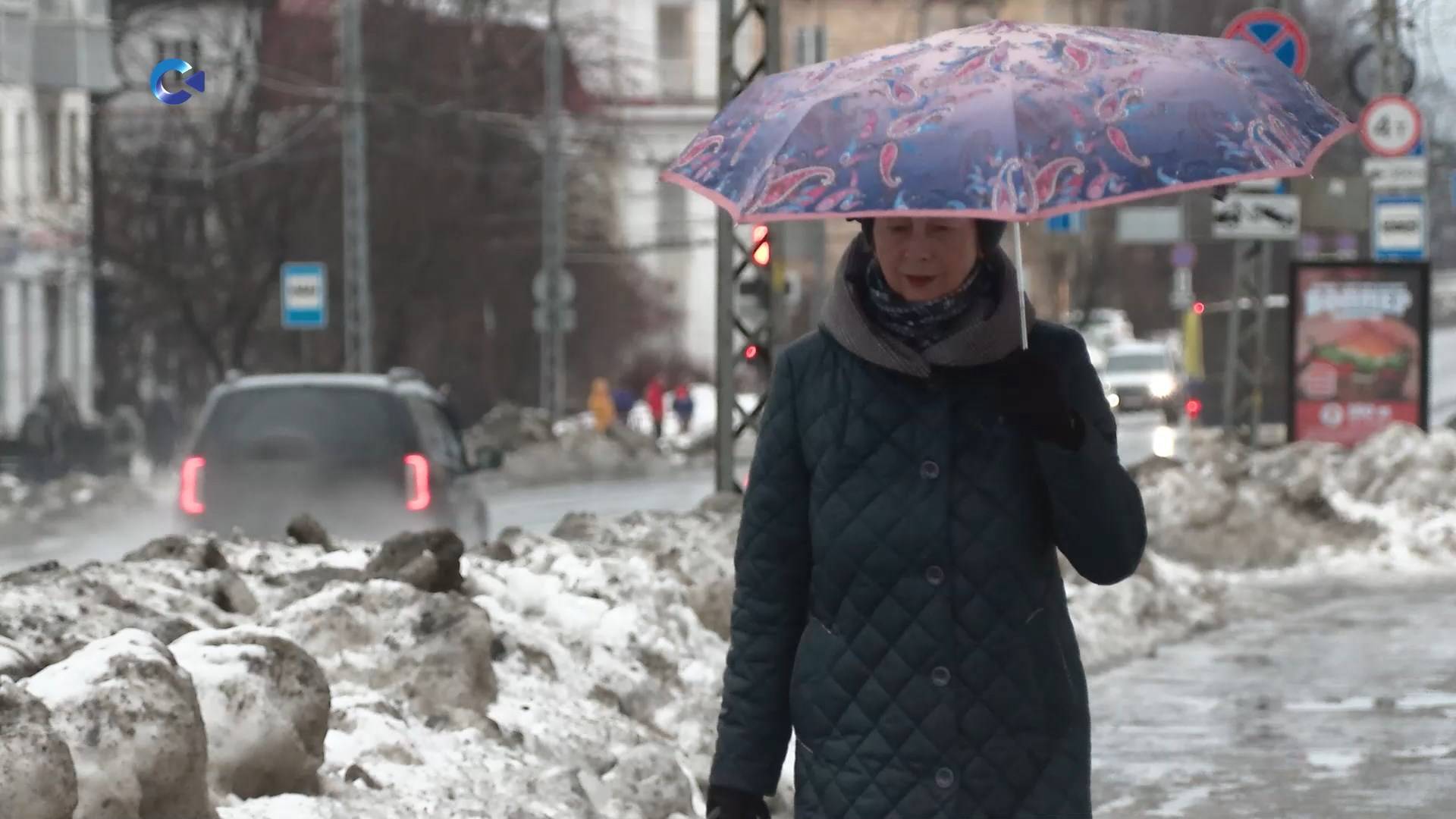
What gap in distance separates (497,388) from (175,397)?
975 cm

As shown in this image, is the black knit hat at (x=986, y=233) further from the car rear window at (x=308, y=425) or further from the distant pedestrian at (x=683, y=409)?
the distant pedestrian at (x=683, y=409)

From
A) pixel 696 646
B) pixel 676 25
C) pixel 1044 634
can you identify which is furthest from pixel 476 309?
pixel 1044 634

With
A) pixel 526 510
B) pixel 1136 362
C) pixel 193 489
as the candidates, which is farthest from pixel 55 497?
pixel 1136 362

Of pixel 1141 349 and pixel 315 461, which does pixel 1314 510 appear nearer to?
pixel 315 461

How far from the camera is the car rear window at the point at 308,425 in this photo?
1666cm

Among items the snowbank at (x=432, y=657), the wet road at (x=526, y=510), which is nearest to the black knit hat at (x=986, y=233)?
the snowbank at (x=432, y=657)

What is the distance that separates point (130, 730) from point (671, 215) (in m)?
81.2

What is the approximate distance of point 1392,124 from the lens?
2295 centimetres

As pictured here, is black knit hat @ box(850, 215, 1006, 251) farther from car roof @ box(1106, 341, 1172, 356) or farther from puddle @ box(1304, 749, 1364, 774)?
car roof @ box(1106, 341, 1172, 356)

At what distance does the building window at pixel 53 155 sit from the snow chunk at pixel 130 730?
39.9 m

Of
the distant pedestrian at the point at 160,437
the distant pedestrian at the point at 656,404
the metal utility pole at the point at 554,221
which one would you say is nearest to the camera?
the distant pedestrian at the point at 160,437

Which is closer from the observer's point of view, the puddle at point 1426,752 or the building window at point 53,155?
the puddle at point 1426,752

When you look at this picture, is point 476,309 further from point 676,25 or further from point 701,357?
point 676,25

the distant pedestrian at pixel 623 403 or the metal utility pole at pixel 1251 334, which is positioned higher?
the metal utility pole at pixel 1251 334
